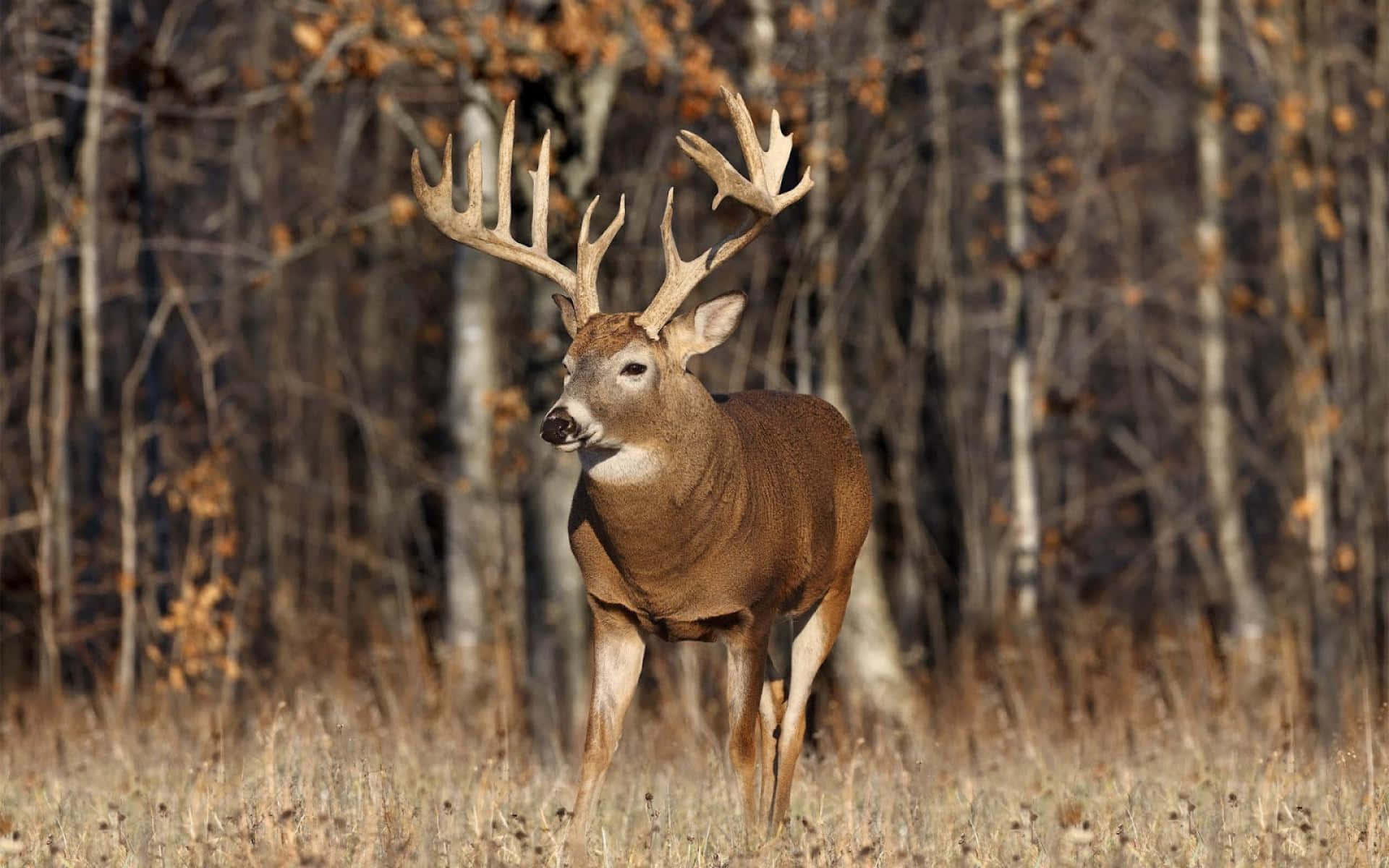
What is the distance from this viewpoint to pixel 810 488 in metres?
6.88

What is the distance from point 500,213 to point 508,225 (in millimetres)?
54

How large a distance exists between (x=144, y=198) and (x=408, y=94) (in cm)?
241

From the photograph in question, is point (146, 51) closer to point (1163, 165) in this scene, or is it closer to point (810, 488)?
point (810, 488)

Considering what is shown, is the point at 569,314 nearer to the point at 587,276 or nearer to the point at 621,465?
the point at 587,276

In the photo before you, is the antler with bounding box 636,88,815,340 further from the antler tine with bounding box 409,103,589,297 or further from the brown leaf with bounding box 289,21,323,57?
the brown leaf with bounding box 289,21,323,57

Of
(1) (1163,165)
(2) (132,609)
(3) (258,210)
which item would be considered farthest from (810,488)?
(1) (1163,165)

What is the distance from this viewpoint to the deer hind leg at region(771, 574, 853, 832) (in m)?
6.80

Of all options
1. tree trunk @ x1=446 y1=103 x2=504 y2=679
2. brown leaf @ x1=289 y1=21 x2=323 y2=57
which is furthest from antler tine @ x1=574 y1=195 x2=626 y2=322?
tree trunk @ x1=446 y1=103 x2=504 y2=679

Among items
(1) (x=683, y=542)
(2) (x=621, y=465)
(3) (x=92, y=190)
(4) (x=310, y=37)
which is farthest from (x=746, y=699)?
(3) (x=92, y=190)

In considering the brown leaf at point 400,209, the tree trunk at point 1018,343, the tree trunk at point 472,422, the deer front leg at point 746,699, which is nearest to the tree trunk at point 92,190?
the brown leaf at point 400,209

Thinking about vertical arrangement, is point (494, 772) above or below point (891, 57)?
below

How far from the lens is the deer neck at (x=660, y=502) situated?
238 inches

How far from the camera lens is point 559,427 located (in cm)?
571

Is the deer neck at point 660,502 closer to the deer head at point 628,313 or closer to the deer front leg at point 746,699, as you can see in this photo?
the deer head at point 628,313
